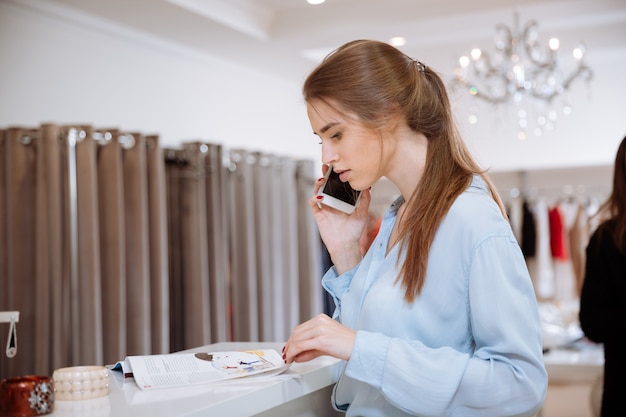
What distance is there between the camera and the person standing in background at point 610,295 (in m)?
2.51

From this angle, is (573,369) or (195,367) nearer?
(195,367)

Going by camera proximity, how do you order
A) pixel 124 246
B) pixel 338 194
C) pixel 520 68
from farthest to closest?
pixel 520 68, pixel 124 246, pixel 338 194

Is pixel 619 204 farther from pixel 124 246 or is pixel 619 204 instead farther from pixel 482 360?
pixel 124 246

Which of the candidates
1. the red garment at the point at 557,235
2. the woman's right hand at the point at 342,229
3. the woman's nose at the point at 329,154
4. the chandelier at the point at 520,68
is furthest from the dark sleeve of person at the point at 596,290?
the red garment at the point at 557,235

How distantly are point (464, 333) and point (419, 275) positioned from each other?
14cm

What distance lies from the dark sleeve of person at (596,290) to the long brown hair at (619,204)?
4 centimetres

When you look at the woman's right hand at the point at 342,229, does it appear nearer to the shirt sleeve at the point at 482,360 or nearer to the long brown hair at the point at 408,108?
the long brown hair at the point at 408,108

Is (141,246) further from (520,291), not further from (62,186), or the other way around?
(520,291)

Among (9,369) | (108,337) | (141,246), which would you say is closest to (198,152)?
(141,246)

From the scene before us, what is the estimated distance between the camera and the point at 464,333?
56.5 inches

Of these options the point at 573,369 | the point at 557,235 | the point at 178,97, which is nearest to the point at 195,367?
the point at 573,369

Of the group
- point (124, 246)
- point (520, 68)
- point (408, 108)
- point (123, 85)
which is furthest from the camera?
point (123, 85)

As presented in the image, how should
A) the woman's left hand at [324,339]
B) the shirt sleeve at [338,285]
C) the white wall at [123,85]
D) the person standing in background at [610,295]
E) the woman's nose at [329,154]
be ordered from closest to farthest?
the woman's left hand at [324,339]
the woman's nose at [329,154]
the shirt sleeve at [338,285]
the person standing in background at [610,295]
the white wall at [123,85]

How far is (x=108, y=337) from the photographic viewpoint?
3740 mm
